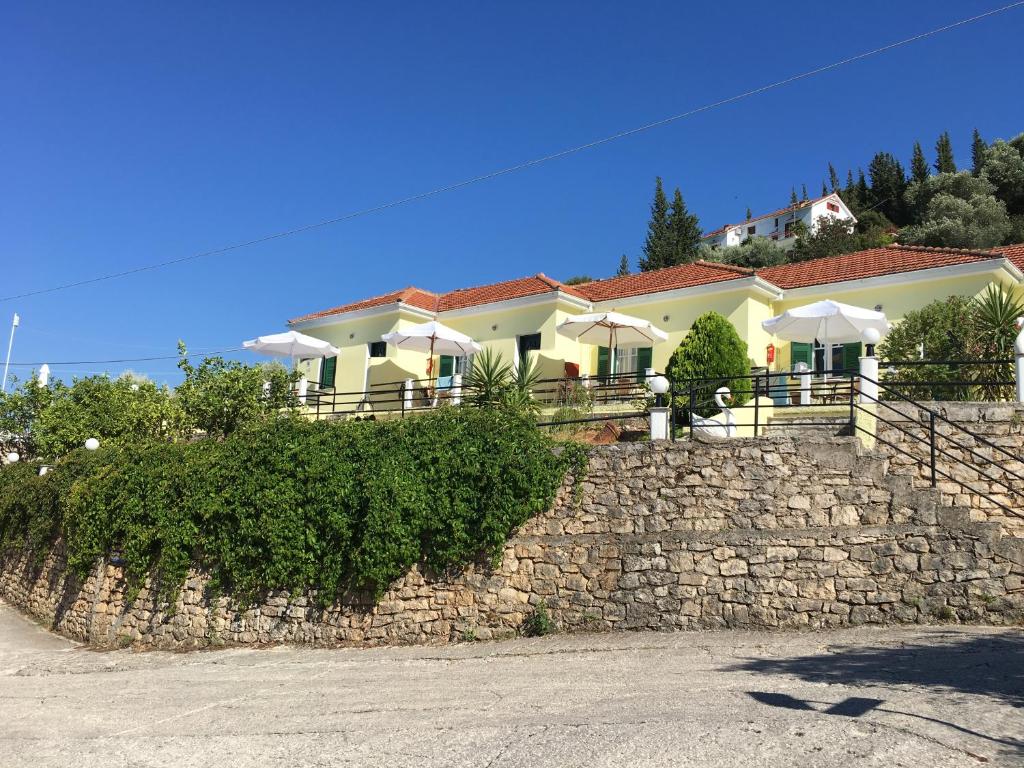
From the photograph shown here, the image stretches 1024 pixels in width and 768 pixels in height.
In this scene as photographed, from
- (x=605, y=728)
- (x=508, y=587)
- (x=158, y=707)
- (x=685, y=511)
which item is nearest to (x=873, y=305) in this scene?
(x=685, y=511)

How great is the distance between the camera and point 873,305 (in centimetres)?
2048

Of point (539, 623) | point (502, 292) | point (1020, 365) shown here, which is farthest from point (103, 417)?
point (1020, 365)

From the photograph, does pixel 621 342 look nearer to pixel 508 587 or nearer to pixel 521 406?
pixel 521 406

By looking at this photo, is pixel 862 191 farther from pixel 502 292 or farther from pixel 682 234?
pixel 502 292

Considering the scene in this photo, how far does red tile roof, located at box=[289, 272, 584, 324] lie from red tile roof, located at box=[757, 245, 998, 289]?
6.06 metres

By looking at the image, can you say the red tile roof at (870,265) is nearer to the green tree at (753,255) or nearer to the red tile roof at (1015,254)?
the red tile roof at (1015,254)

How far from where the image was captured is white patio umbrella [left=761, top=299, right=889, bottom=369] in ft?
55.2

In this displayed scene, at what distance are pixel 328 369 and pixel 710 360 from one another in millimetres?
14671

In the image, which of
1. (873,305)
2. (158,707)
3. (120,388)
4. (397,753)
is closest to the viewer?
(397,753)

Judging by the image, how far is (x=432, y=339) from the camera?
21.3 metres

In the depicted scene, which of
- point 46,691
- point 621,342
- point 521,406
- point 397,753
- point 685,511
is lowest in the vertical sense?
point 46,691

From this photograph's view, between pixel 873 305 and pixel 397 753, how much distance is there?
56.8 ft

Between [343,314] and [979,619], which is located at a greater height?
[343,314]

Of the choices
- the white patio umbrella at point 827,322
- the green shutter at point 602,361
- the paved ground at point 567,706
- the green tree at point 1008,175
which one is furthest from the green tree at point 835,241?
the paved ground at point 567,706
